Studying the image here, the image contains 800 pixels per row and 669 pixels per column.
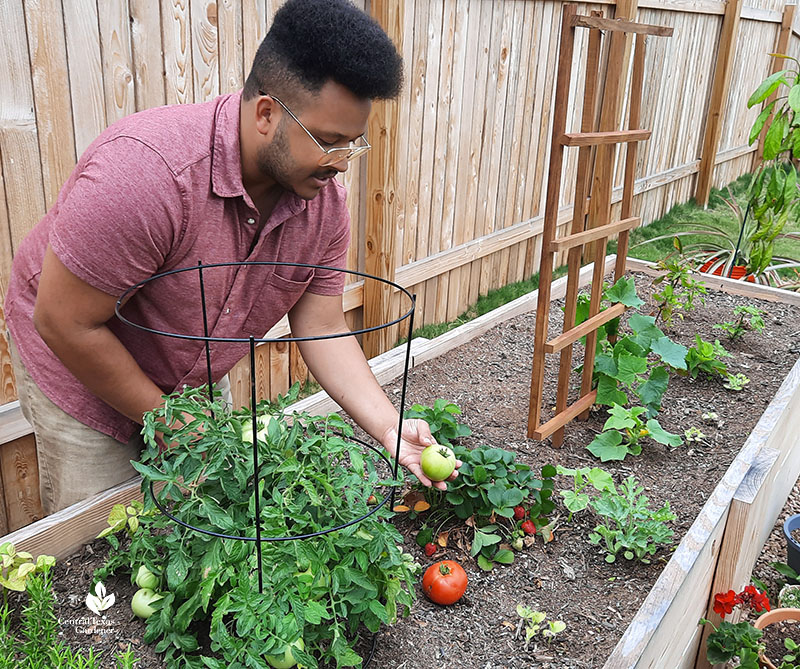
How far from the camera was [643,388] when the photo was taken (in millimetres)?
2783

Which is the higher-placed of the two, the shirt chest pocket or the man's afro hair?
the man's afro hair

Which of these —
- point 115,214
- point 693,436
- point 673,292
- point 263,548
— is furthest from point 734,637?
point 673,292

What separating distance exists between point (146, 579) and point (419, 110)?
8.74 feet

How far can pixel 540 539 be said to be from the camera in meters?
2.09

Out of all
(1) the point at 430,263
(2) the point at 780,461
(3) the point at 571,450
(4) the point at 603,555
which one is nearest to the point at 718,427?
(2) the point at 780,461

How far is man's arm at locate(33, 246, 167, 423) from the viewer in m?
1.37

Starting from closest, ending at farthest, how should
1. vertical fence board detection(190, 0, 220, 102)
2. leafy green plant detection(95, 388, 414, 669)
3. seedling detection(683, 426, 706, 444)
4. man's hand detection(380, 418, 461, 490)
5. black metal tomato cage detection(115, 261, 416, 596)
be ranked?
black metal tomato cage detection(115, 261, 416, 596), leafy green plant detection(95, 388, 414, 669), man's hand detection(380, 418, 461, 490), vertical fence board detection(190, 0, 220, 102), seedling detection(683, 426, 706, 444)

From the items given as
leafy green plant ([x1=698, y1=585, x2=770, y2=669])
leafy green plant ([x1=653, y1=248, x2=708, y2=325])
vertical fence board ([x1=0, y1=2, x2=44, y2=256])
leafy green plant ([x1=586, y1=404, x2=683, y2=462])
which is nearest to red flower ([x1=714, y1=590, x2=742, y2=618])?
leafy green plant ([x1=698, y1=585, x2=770, y2=669])

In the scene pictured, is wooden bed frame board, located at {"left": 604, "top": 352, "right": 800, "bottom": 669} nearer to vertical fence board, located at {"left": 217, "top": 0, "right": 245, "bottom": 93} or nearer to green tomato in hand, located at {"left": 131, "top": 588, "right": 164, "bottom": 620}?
green tomato in hand, located at {"left": 131, "top": 588, "right": 164, "bottom": 620}

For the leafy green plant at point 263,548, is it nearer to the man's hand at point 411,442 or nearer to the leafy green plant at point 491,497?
the man's hand at point 411,442

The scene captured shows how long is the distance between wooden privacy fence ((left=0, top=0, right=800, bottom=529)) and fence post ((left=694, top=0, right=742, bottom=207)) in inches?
0.8

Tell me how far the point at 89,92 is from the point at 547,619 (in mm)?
1979

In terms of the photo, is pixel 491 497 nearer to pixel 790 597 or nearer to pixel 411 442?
pixel 411 442

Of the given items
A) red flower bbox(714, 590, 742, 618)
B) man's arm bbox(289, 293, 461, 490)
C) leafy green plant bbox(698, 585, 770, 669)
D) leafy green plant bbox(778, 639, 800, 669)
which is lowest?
leafy green plant bbox(778, 639, 800, 669)
